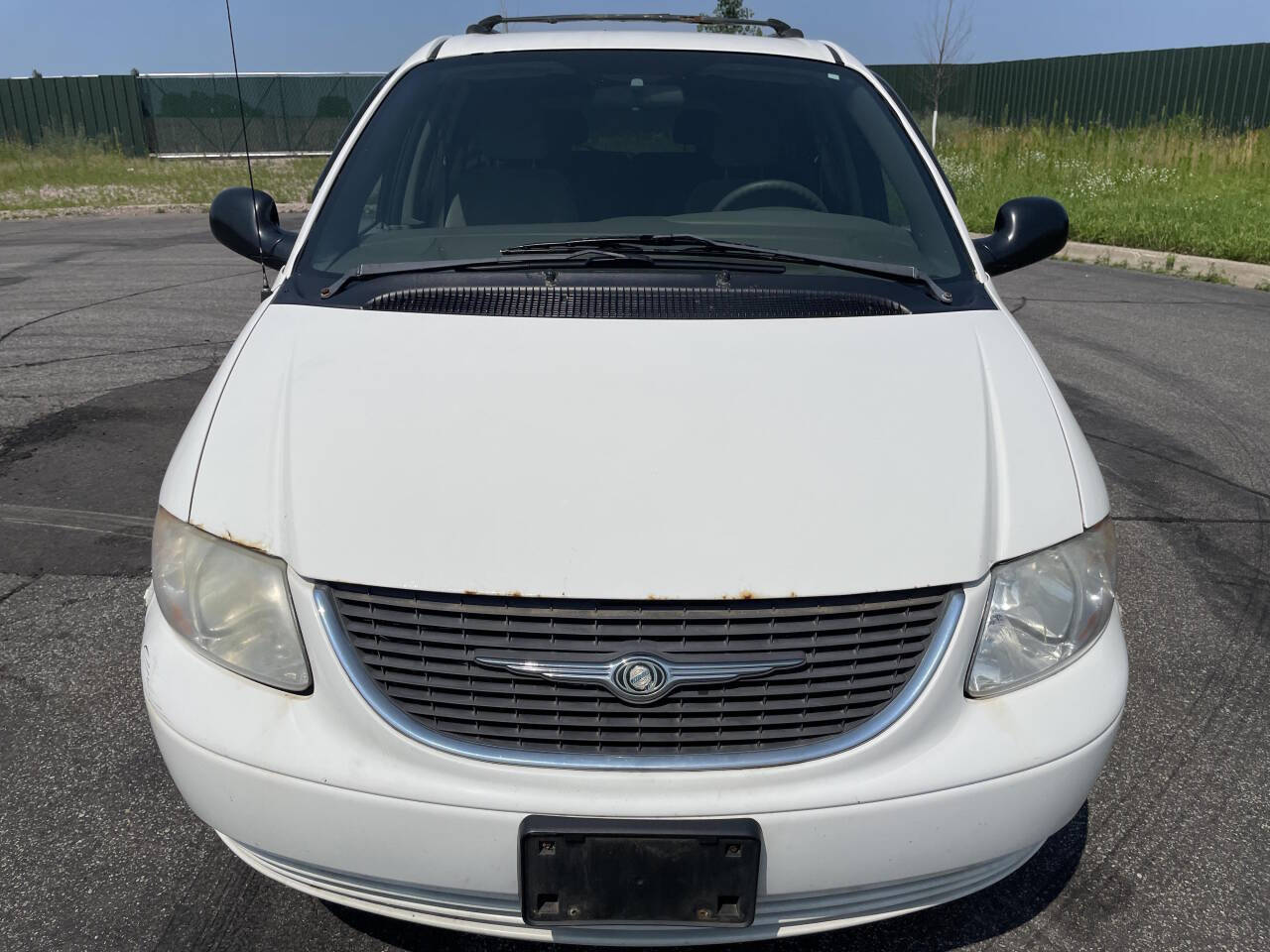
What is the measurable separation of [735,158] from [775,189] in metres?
0.15

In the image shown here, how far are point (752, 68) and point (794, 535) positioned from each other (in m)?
2.05

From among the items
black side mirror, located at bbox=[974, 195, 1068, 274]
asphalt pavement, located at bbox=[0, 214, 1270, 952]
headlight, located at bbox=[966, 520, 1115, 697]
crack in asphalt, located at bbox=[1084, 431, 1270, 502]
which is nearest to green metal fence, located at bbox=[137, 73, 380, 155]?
asphalt pavement, located at bbox=[0, 214, 1270, 952]

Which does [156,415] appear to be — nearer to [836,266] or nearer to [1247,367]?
[836,266]

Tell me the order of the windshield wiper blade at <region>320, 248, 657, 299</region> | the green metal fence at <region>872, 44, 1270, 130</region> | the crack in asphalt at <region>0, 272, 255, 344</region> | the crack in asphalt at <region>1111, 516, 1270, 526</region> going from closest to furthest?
the windshield wiper blade at <region>320, 248, 657, 299</region> → the crack in asphalt at <region>1111, 516, 1270, 526</region> → the crack in asphalt at <region>0, 272, 255, 344</region> → the green metal fence at <region>872, 44, 1270, 130</region>

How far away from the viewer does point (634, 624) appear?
1.75 m

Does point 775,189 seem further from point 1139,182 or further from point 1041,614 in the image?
point 1139,182

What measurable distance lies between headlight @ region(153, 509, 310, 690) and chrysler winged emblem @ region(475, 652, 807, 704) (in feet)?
1.25

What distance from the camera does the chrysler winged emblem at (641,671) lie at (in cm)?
174

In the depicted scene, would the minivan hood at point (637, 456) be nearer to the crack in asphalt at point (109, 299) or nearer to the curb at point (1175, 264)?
the crack in asphalt at point (109, 299)

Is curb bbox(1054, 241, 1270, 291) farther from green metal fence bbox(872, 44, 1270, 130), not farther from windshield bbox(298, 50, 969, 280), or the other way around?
green metal fence bbox(872, 44, 1270, 130)

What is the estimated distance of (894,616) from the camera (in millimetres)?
1801

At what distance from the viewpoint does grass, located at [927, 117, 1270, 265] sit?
1184cm

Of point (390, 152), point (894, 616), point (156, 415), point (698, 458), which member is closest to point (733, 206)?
point (390, 152)

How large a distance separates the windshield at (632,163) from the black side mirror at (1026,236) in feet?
0.98
